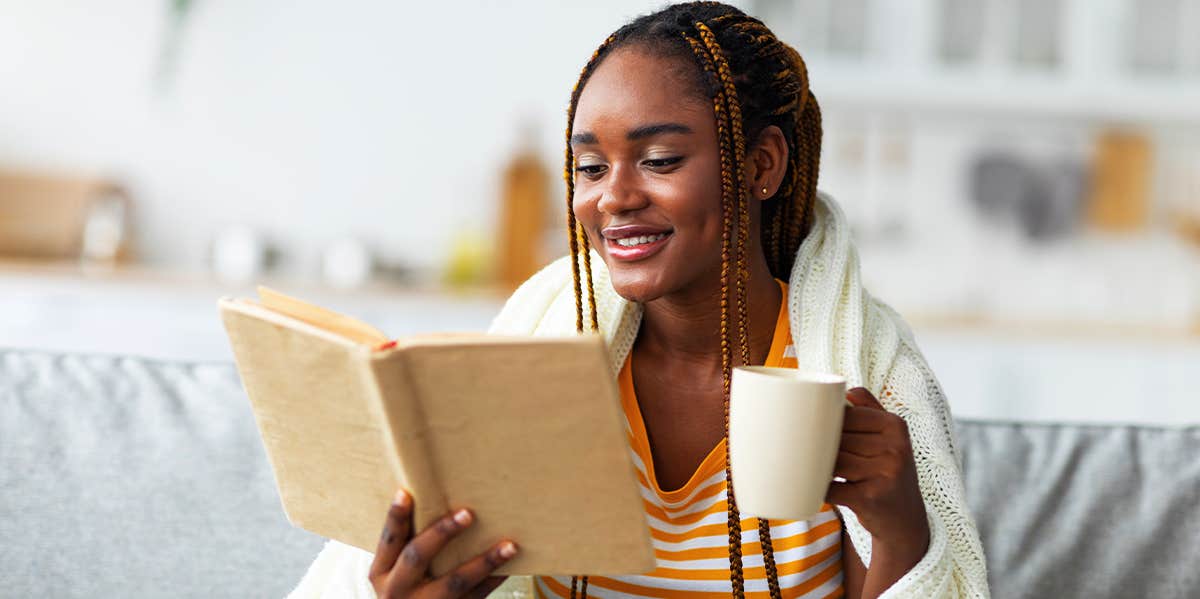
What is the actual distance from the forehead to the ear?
0.11 meters

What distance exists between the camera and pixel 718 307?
1388mm

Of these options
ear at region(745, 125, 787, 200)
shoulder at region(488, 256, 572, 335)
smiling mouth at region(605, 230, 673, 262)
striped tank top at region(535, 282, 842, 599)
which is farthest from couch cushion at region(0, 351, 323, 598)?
ear at region(745, 125, 787, 200)

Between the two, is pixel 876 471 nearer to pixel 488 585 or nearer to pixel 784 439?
pixel 784 439

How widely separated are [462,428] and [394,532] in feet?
0.42

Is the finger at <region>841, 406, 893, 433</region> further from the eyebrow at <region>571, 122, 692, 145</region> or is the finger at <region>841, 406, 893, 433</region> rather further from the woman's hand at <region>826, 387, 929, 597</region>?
the eyebrow at <region>571, 122, 692, 145</region>

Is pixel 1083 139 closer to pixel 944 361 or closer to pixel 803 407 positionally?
pixel 944 361

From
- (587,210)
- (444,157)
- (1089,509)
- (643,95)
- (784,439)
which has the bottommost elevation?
(1089,509)

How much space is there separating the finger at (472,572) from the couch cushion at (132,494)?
1.87 feet

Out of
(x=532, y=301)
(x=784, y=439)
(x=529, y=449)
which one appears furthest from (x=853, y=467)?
(x=532, y=301)

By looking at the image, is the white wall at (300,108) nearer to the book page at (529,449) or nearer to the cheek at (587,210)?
the cheek at (587,210)

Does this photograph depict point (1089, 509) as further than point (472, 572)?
Yes

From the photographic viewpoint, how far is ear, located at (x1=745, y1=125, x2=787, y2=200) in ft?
4.44

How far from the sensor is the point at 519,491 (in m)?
0.97

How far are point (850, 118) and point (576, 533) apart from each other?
3227mm
